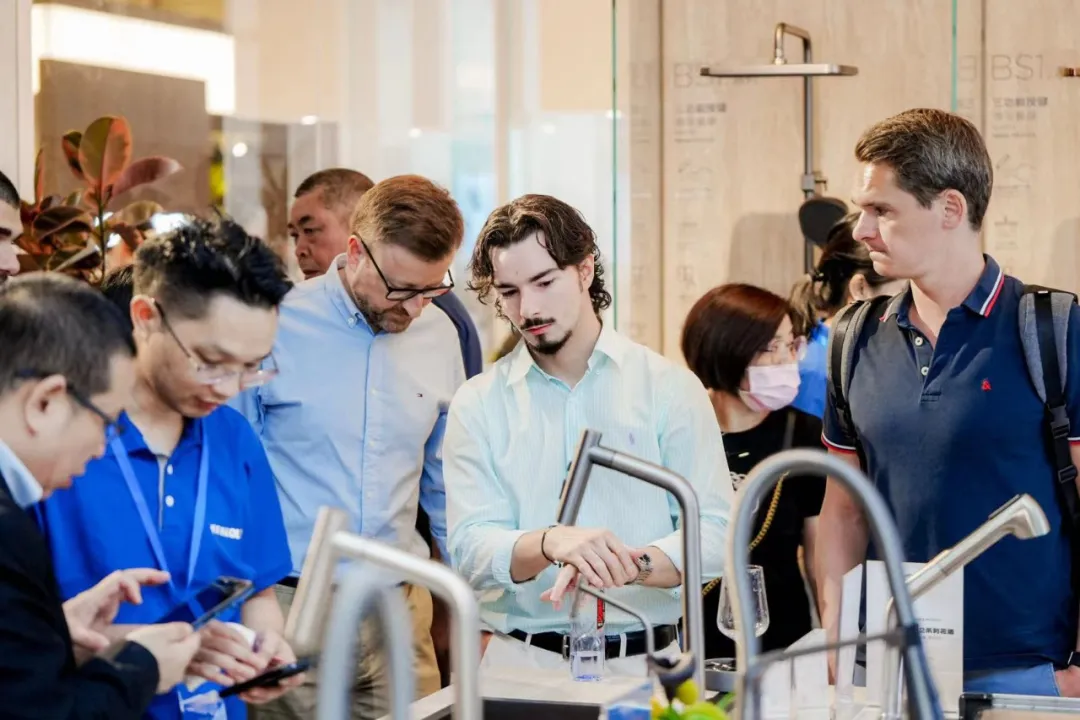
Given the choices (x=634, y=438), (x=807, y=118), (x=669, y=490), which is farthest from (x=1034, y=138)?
(x=669, y=490)

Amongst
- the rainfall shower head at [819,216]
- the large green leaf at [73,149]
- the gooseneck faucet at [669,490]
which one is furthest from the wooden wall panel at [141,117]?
the gooseneck faucet at [669,490]

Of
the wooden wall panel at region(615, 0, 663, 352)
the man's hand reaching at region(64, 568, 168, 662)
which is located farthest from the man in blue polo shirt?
the wooden wall panel at region(615, 0, 663, 352)

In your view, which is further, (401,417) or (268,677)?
(401,417)

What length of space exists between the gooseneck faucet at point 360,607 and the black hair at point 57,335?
0.50 meters

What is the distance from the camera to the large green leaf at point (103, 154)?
3895 mm

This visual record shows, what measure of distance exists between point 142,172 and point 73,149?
192 millimetres

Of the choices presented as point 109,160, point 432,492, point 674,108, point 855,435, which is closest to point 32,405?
point 855,435

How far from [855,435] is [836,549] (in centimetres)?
22

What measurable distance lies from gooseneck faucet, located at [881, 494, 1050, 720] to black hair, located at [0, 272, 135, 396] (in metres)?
1.00

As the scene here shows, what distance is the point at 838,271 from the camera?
13.5 ft

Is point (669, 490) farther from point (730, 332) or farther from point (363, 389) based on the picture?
point (730, 332)

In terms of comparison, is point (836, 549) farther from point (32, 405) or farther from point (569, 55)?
point (569, 55)

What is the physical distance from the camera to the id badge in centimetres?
214

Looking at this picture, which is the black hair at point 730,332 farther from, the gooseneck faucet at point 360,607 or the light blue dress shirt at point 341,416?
the gooseneck faucet at point 360,607
